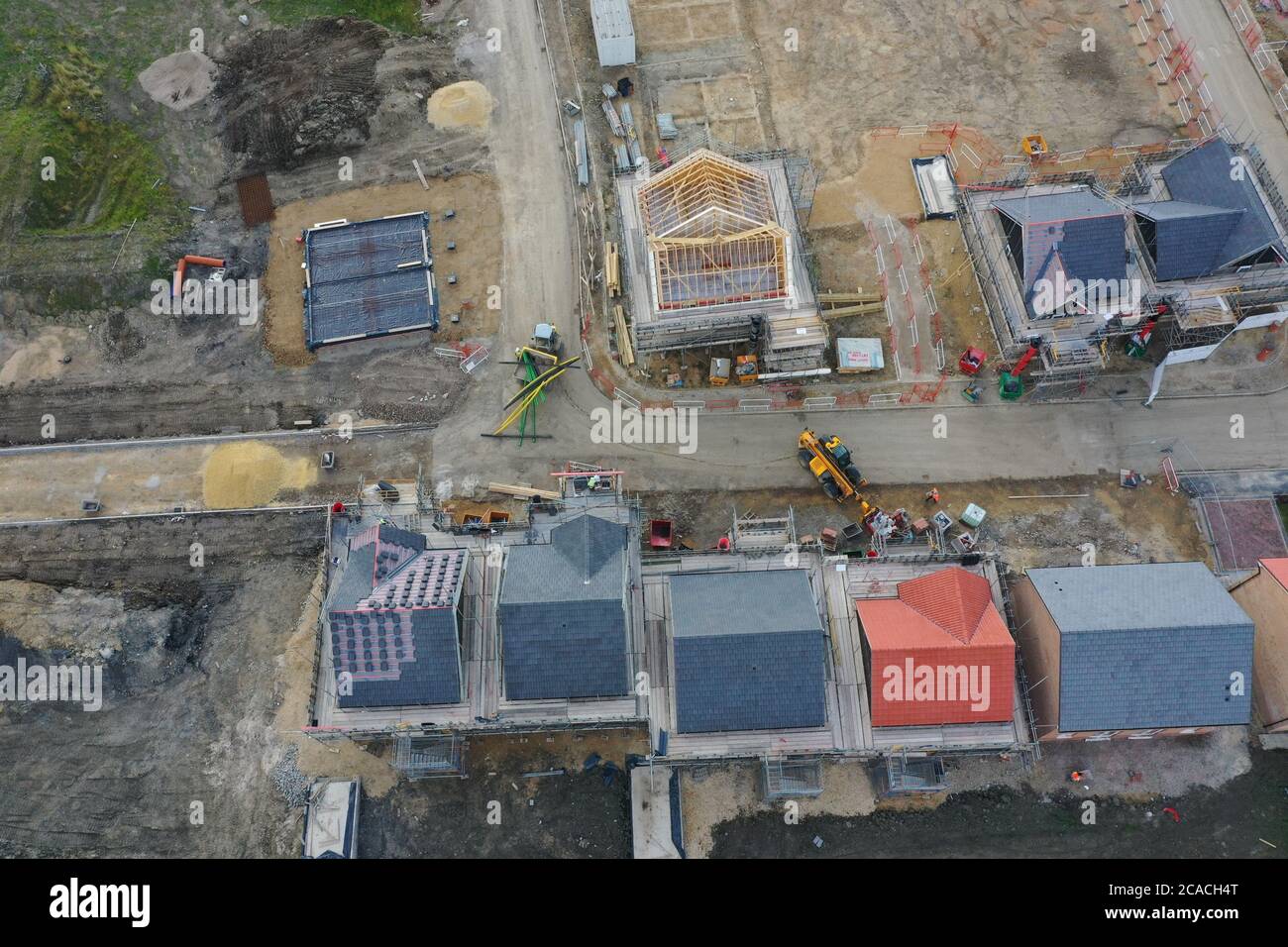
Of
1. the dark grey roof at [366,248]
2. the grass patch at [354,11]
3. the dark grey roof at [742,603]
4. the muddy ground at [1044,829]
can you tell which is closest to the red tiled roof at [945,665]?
the dark grey roof at [742,603]

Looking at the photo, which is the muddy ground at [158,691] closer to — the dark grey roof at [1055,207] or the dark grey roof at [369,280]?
Answer: the dark grey roof at [369,280]

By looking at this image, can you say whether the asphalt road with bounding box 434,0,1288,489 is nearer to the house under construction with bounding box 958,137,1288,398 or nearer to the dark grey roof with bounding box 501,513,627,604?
the house under construction with bounding box 958,137,1288,398

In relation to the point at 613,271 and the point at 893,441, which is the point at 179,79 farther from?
the point at 893,441

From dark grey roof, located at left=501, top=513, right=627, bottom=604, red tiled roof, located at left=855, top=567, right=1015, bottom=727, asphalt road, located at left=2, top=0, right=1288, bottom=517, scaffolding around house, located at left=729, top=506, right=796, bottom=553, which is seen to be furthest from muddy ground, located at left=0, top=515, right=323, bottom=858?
red tiled roof, located at left=855, top=567, right=1015, bottom=727

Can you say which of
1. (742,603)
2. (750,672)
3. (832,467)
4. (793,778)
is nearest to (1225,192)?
(832,467)

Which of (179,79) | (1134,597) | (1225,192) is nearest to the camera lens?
(1134,597)
